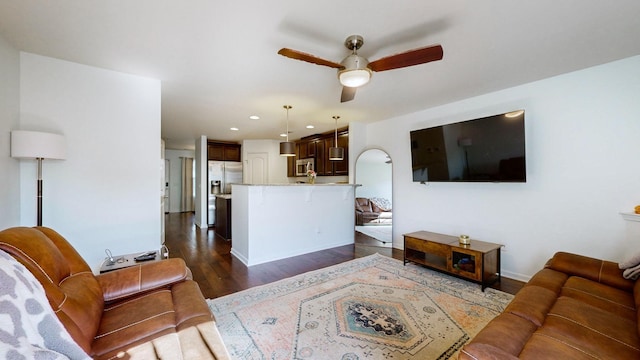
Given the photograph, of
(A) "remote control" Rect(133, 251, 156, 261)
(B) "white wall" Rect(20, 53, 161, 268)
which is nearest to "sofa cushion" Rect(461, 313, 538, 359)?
(A) "remote control" Rect(133, 251, 156, 261)

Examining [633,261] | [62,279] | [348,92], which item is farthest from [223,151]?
[633,261]

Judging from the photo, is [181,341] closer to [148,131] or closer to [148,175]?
[148,175]

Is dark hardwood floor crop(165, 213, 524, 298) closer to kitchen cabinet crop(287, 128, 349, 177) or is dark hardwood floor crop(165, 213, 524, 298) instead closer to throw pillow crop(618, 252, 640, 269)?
throw pillow crop(618, 252, 640, 269)

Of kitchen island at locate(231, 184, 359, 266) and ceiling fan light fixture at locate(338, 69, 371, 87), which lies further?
kitchen island at locate(231, 184, 359, 266)

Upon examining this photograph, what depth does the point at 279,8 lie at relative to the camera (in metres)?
1.72

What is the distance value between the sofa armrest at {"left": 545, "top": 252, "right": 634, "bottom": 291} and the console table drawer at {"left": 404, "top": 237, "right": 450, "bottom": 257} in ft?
3.36

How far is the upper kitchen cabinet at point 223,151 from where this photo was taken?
677 cm

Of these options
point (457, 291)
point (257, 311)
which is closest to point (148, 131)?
point (257, 311)

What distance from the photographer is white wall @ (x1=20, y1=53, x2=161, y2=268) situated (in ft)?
7.77

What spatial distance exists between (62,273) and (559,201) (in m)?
4.44

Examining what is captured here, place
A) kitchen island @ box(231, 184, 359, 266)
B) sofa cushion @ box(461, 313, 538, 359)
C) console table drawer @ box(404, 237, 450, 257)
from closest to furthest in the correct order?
sofa cushion @ box(461, 313, 538, 359) → console table drawer @ box(404, 237, 450, 257) → kitchen island @ box(231, 184, 359, 266)

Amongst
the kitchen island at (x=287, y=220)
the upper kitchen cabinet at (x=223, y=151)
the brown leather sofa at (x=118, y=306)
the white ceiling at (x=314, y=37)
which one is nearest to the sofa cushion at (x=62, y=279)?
the brown leather sofa at (x=118, y=306)

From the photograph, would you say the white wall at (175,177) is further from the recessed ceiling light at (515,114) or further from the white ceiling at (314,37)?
the recessed ceiling light at (515,114)

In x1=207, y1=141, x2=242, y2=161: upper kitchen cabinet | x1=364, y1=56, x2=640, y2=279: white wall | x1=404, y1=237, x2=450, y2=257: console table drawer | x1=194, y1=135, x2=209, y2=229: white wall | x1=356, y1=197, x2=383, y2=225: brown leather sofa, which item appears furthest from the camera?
x1=207, y1=141, x2=242, y2=161: upper kitchen cabinet
